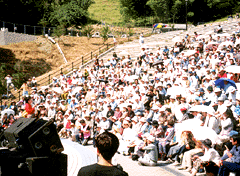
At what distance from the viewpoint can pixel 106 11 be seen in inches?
2990

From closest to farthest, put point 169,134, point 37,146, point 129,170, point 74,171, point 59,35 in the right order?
point 37,146 → point 74,171 → point 129,170 → point 169,134 → point 59,35

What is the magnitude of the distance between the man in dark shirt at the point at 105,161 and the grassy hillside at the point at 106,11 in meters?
64.8

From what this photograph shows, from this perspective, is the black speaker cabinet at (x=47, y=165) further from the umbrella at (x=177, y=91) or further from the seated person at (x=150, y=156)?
the umbrella at (x=177, y=91)

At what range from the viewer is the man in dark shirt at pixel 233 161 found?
23.3ft

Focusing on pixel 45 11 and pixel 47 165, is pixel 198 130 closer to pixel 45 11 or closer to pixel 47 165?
pixel 47 165

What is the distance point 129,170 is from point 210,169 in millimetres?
3316

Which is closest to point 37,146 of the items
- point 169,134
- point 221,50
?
point 169,134

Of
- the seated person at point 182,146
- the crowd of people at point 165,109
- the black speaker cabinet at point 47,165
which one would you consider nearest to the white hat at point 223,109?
the crowd of people at point 165,109

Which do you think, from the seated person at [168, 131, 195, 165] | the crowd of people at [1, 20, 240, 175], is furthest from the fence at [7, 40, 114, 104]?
the seated person at [168, 131, 195, 165]

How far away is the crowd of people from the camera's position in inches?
358

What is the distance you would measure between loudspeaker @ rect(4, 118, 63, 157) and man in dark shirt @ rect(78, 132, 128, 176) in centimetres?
176

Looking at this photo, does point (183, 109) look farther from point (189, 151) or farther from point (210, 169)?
point (210, 169)

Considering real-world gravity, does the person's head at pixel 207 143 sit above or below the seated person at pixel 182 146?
above

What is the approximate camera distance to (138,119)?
12.5 metres
